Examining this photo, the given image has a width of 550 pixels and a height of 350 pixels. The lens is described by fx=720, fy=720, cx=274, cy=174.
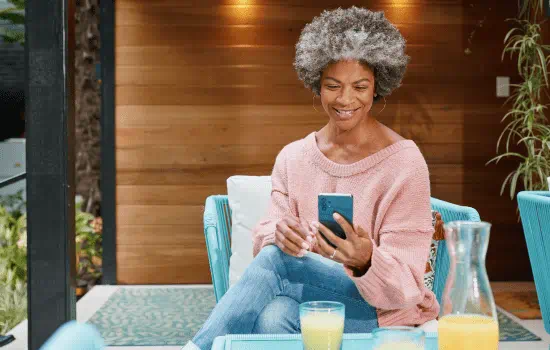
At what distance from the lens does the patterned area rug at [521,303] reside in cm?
405

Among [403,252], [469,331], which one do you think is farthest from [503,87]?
[469,331]

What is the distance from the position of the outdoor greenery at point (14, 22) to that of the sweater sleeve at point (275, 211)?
1422mm

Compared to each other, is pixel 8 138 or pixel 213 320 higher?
pixel 8 138

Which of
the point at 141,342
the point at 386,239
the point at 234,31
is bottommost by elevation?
the point at 141,342

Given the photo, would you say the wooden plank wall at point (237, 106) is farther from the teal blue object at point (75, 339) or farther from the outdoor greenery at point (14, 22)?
the teal blue object at point (75, 339)

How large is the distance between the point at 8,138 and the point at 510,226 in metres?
3.48

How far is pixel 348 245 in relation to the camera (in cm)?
172

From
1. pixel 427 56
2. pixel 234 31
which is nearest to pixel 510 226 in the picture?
pixel 427 56

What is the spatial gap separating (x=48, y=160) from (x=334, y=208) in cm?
172

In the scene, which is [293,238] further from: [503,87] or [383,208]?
[503,87]

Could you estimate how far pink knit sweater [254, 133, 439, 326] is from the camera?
1.78m

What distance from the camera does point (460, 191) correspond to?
16.6 feet

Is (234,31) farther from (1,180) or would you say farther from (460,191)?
(1,180)

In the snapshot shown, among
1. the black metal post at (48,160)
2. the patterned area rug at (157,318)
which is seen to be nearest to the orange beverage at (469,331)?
the black metal post at (48,160)
